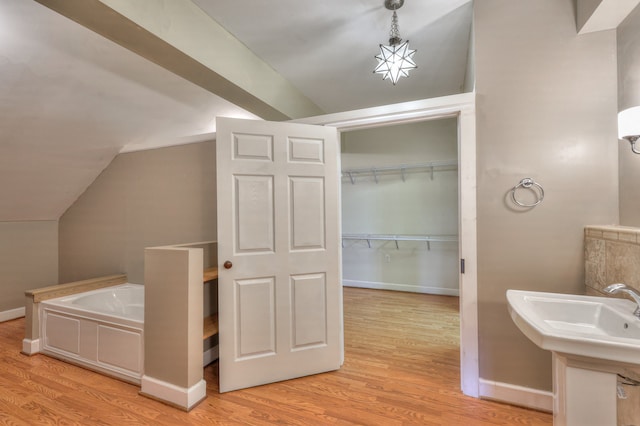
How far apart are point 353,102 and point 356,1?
1691mm

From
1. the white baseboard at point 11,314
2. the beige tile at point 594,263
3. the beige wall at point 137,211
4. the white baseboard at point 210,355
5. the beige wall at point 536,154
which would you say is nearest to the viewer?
the beige tile at point 594,263

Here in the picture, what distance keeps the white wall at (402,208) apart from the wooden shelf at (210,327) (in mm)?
2833

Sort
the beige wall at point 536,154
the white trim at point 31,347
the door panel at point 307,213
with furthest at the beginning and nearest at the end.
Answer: the white trim at point 31,347 → the door panel at point 307,213 → the beige wall at point 536,154

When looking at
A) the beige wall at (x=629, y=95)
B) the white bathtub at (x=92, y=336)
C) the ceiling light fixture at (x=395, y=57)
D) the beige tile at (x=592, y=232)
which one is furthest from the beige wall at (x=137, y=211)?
the beige wall at (x=629, y=95)

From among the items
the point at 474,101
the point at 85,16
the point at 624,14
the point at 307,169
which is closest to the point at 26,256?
the point at 85,16

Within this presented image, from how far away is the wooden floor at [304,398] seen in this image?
1.73 m

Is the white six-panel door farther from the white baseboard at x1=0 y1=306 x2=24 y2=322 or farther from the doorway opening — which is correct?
the white baseboard at x1=0 y1=306 x2=24 y2=322

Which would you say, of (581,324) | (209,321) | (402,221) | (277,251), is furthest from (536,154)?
(402,221)

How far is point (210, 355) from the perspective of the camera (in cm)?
244

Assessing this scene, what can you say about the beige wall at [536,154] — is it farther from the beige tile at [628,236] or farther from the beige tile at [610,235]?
the beige tile at [628,236]

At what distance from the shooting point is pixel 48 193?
337cm

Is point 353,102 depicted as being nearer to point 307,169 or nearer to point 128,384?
point 307,169

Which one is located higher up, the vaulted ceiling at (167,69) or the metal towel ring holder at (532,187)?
the vaulted ceiling at (167,69)

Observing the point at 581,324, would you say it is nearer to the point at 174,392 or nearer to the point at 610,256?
the point at 610,256
